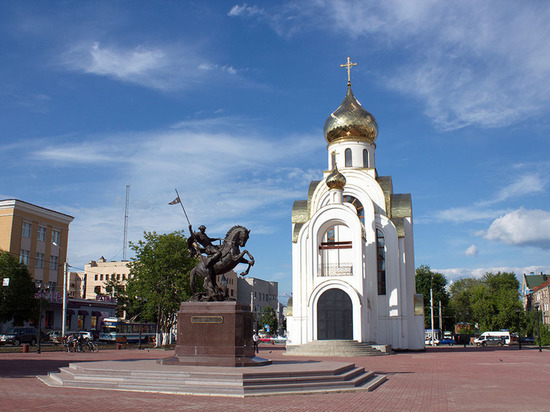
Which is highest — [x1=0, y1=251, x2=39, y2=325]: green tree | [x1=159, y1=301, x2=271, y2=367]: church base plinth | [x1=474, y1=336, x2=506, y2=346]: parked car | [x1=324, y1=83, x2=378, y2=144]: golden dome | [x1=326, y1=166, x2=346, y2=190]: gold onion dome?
[x1=324, y1=83, x2=378, y2=144]: golden dome

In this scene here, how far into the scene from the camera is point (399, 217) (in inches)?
1467

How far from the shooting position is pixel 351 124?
1564 inches

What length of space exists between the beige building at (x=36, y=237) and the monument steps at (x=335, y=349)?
30.5 metres

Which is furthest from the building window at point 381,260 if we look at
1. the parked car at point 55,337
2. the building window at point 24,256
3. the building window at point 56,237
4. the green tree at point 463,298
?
the green tree at point 463,298

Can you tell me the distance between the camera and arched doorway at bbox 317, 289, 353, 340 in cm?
3178

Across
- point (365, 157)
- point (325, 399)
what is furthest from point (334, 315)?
point (325, 399)

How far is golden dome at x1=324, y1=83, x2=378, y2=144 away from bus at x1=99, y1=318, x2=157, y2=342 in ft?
84.7

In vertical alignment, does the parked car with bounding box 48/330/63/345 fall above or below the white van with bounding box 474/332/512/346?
above

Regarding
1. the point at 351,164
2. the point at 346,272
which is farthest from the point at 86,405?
the point at 351,164

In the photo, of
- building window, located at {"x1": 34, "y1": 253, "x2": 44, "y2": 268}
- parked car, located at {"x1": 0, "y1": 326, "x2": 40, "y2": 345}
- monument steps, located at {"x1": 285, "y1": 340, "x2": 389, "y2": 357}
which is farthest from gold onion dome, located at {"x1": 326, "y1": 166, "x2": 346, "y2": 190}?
building window, located at {"x1": 34, "y1": 253, "x2": 44, "y2": 268}

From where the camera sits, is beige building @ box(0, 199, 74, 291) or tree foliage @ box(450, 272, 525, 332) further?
tree foliage @ box(450, 272, 525, 332)

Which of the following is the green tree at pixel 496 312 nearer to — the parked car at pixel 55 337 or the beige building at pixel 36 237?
the parked car at pixel 55 337

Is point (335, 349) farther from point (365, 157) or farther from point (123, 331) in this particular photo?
point (123, 331)

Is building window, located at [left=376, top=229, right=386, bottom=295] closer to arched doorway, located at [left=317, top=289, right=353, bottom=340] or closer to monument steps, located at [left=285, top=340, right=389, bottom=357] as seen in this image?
arched doorway, located at [left=317, top=289, right=353, bottom=340]
